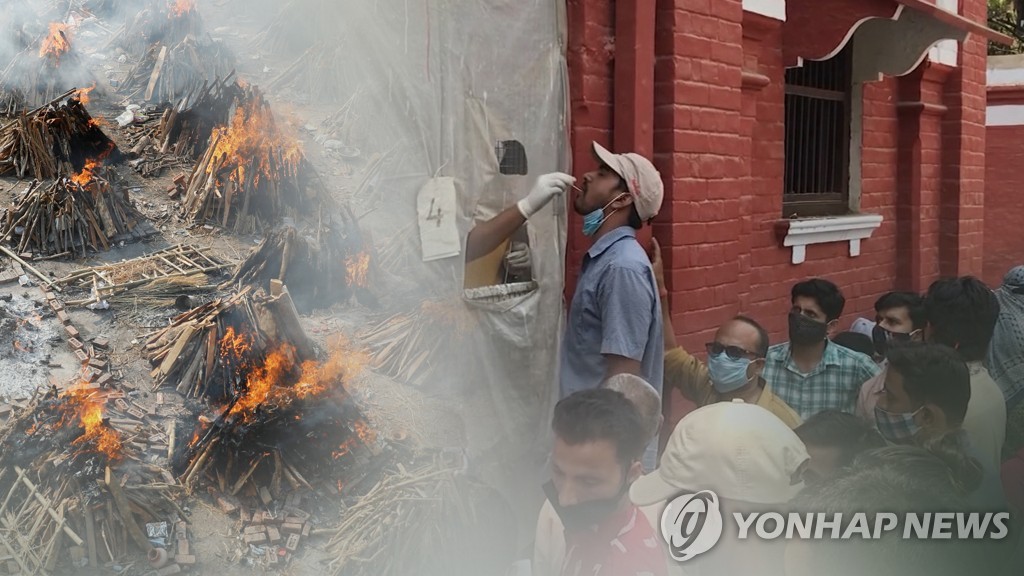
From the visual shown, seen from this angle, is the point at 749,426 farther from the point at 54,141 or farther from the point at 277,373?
the point at 54,141

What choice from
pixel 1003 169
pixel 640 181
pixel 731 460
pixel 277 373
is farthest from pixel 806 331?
pixel 1003 169

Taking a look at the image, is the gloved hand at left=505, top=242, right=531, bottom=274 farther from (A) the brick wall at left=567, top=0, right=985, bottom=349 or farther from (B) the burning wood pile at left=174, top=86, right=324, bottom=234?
(B) the burning wood pile at left=174, top=86, right=324, bottom=234

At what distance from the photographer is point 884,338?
13.8ft

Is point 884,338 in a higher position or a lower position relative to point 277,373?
lower

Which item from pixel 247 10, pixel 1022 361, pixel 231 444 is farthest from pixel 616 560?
pixel 1022 361

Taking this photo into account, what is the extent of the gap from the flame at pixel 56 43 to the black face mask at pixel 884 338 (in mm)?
3327

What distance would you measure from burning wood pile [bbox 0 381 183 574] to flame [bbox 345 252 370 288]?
2.70 feet

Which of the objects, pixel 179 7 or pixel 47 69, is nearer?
pixel 47 69

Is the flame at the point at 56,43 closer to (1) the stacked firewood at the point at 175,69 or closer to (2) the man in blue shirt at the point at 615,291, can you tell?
(1) the stacked firewood at the point at 175,69

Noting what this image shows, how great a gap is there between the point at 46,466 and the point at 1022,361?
407 cm

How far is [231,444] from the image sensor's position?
267cm

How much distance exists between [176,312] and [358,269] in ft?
2.17

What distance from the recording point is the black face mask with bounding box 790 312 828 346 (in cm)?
382

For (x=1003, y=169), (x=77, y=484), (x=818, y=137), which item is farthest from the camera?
(x=1003, y=169)
